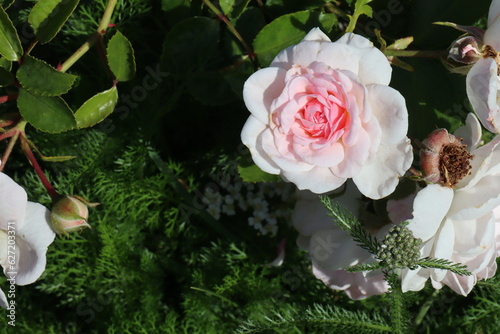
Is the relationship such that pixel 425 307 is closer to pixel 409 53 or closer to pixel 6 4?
pixel 409 53

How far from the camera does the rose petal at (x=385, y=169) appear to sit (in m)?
0.78

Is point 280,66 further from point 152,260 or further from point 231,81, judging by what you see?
point 152,260

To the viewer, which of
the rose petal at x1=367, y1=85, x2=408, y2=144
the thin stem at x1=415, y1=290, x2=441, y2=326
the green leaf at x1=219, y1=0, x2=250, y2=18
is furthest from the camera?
the thin stem at x1=415, y1=290, x2=441, y2=326

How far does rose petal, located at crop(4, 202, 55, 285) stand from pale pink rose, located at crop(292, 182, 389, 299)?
1.48 feet

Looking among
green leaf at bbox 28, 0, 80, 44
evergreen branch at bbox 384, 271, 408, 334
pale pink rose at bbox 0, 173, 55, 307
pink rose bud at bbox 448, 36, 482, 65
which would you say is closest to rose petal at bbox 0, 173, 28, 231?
pale pink rose at bbox 0, 173, 55, 307

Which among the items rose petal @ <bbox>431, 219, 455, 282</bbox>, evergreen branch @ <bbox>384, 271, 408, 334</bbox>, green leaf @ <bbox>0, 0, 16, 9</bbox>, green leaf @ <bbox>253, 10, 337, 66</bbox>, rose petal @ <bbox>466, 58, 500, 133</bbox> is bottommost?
evergreen branch @ <bbox>384, 271, 408, 334</bbox>

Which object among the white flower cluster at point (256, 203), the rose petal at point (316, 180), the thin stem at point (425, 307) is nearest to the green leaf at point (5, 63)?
the rose petal at point (316, 180)

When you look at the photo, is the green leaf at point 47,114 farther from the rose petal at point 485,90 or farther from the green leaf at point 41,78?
the rose petal at point 485,90

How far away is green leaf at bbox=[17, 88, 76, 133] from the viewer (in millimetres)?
894

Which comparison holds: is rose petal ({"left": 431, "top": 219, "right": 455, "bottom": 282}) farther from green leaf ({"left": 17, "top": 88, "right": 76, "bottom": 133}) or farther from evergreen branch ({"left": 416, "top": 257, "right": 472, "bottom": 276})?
green leaf ({"left": 17, "top": 88, "right": 76, "bottom": 133})

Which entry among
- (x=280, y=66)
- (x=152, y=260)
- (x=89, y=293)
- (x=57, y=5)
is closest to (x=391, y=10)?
(x=280, y=66)

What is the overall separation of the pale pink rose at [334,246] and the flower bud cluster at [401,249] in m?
0.14

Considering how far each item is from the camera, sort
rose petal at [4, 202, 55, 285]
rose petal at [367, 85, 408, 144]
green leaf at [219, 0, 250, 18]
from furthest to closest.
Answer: green leaf at [219, 0, 250, 18]
rose petal at [4, 202, 55, 285]
rose petal at [367, 85, 408, 144]

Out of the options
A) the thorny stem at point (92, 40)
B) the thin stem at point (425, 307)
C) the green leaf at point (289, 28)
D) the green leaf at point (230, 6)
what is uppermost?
the thorny stem at point (92, 40)
